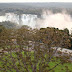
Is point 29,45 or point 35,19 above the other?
point 29,45

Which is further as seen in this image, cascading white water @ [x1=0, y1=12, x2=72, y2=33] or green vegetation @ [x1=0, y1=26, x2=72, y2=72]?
cascading white water @ [x1=0, y1=12, x2=72, y2=33]

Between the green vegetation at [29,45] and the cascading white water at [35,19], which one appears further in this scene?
the cascading white water at [35,19]

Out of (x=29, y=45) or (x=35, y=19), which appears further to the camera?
(x=35, y=19)

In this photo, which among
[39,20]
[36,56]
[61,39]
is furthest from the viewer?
[39,20]

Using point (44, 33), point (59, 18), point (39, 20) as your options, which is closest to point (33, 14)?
point (39, 20)

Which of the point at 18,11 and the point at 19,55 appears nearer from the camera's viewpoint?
the point at 19,55

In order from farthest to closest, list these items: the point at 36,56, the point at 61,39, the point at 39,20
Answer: the point at 39,20 < the point at 61,39 < the point at 36,56

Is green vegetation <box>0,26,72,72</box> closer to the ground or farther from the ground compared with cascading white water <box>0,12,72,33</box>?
farther from the ground

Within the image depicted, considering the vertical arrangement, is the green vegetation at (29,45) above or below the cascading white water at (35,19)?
above

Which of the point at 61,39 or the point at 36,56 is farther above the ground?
the point at 61,39

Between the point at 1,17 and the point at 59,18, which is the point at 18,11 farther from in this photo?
the point at 59,18
